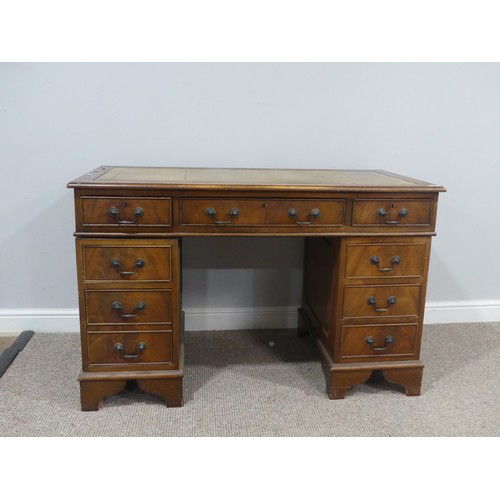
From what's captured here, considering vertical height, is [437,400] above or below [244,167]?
below

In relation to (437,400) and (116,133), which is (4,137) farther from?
(437,400)

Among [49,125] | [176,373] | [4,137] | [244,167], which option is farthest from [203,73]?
[176,373]

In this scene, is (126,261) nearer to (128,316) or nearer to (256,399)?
(128,316)

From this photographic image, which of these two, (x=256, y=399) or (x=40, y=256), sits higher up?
(x=40, y=256)

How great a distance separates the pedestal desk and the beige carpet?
0.27 feet

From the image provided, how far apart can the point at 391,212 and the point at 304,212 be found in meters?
0.31

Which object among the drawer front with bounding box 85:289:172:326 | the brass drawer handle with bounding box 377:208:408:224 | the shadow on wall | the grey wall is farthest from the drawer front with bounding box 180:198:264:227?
the shadow on wall

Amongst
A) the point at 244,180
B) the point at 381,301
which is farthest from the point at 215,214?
the point at 381,301

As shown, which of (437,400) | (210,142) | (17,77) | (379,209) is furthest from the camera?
(210,142)

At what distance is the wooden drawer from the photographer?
1.78 m

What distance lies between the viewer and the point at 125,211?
1759mm

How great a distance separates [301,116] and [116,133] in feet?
2.70

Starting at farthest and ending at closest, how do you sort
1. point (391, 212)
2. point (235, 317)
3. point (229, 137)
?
point (235, 317)
point (229, 137)
point (391, 212)

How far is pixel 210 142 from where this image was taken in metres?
2.39
